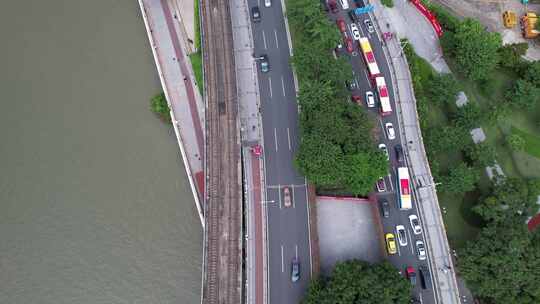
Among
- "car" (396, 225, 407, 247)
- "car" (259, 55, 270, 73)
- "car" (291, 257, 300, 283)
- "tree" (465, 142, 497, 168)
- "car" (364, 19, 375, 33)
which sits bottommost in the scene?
"car" (291, 257, 300, 283)

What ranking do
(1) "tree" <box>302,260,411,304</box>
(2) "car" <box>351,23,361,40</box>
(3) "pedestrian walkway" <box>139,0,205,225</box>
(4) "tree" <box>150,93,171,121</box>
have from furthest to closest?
(2) "car" <box>351,23,361,40</box> → (4) "tree" <box>150,93,171,121</box> → (3) "pedestrian walkway" <box>139,0,205,225</box> → (1) "tree" <box>302,260,411,304</box>

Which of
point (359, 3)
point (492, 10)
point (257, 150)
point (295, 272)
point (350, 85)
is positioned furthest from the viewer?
point (492, 10)

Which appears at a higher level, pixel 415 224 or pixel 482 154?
pixel 482 154

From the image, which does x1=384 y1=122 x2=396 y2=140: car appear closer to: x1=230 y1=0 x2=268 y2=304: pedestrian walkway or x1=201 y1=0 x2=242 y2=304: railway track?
x1=230 y1=0 x2=268 y2=304: pedestrian walkway

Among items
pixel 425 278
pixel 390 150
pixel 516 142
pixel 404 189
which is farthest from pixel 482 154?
pixel 425 278

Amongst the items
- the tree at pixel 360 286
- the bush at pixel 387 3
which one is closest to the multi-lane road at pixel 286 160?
the tree at pixel 360 286

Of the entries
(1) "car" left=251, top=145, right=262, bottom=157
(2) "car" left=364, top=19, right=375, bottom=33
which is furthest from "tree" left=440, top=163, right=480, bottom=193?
(1) "car" left=251, top=145, right=262, bottom=157

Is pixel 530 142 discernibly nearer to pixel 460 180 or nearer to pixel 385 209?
pixel 460 180
